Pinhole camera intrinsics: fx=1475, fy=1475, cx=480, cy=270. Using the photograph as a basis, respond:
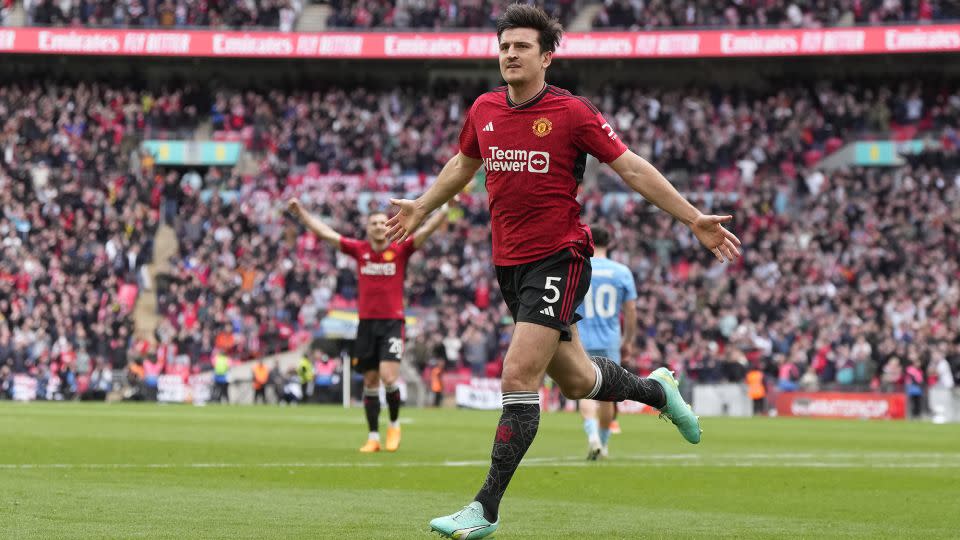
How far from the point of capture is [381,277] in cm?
1583

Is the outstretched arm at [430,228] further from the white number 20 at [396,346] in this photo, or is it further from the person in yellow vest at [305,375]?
the person in yellow vest at [305,375]

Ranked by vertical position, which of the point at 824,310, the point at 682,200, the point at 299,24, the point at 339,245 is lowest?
the point at 824,310

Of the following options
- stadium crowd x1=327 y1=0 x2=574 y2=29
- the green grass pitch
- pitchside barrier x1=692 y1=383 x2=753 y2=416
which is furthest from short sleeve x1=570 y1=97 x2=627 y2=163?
stadium crowd x1=327 y1=0 x2=574 y2=29

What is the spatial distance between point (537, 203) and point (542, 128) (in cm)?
38

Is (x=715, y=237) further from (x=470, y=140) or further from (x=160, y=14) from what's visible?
(x=160, y=14)

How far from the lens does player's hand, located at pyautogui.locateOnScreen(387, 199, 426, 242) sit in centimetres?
805

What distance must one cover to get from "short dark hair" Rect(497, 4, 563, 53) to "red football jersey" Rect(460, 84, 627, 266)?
0.85 ft

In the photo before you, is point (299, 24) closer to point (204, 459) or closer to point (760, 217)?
point (760, 217)

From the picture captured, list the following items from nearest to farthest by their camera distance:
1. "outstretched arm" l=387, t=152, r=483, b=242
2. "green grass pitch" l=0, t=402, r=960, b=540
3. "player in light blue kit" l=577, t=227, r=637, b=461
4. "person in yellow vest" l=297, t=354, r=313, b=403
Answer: "outstretched arm" l=387, t=152, r=483, b=242 < "green grass pitch" l=0, t=402, r=960, b=540 < "player in light blue kit" l=577, t=227, r=637, b=461 < "person in yellow vest" l=297, t=354, r=313, b=403

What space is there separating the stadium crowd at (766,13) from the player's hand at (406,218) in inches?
1442

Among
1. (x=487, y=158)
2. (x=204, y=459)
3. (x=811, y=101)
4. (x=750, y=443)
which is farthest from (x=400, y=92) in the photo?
(x=487, y=158)

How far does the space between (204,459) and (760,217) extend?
28011 mm

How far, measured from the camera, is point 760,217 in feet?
130

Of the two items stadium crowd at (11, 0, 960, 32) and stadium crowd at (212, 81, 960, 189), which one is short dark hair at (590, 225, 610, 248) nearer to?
stadium crowd at (212, 81, 960, 189)
